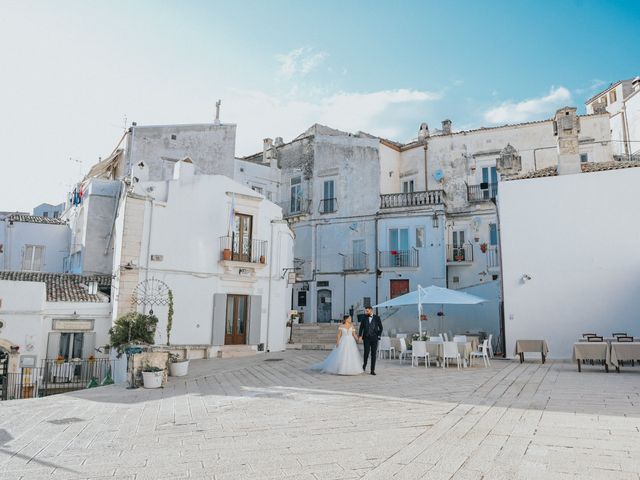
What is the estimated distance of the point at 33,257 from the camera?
2484cm

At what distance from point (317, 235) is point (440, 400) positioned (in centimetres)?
1947

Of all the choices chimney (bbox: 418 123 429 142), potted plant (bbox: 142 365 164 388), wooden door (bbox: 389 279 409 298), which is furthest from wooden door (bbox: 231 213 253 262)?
chimney (bbox: 418 123 429 142)

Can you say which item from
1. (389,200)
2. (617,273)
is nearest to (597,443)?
(617,273)

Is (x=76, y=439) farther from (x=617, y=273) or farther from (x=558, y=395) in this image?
(x=617, y=273)

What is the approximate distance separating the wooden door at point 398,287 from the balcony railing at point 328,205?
17.0 feet

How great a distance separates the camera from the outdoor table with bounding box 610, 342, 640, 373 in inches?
438

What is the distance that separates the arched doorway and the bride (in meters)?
14.3

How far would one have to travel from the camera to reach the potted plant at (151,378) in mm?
10156

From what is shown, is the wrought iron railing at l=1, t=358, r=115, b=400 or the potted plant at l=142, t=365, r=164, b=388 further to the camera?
the wrought iron railing at l=1, t=358, r=115, b=400

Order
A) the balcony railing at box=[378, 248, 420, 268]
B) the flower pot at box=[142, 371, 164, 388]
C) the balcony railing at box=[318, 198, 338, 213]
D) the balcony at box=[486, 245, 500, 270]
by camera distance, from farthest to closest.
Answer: the balcony railing at box=[318, 198, 338, 213] < the balcony railing at box=[378, 248, 420, 268] < the balcony at box=[486, 245, 500, 270] < the flower pot at box=[142, 371, 164, 388]

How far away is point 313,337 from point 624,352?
12.8m

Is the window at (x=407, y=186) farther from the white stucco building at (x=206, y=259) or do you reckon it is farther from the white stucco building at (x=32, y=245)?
the white stucco building at (x=32, y=245)

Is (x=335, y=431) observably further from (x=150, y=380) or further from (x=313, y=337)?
(x=313, y=337)

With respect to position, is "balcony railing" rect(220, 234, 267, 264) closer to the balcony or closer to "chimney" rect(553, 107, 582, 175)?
the balcony
